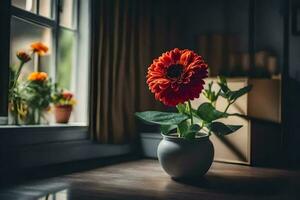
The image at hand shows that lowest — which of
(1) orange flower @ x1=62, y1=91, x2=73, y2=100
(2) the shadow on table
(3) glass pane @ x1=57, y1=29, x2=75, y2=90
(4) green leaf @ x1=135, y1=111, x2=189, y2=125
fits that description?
(2) the shadow on table

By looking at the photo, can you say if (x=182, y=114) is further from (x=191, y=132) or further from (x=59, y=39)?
(x=59, y=39)

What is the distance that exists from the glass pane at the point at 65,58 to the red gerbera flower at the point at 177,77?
3.56ft

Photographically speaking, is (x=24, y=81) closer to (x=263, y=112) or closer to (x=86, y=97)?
(x=86, y=97)

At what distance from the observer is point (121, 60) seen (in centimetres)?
218

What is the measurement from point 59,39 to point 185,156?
4.08ft

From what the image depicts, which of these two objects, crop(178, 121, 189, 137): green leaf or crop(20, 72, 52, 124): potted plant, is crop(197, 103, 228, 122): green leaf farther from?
crop(20, 72, 52, 124): potted plant

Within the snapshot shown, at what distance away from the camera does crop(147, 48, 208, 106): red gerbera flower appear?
1.13 metres

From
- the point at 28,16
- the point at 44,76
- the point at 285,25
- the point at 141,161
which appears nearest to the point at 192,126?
the point at 141,161

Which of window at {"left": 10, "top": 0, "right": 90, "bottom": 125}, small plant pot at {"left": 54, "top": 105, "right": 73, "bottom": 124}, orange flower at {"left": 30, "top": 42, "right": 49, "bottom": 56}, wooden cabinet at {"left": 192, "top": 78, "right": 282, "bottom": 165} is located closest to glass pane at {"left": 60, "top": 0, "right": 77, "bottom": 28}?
window at {"left": 10, "top": 0, "right": 90, "bottom": 125}

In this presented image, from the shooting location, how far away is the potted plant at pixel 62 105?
2014mm

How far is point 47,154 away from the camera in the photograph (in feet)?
5.72

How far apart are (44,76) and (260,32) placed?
1.46 meters

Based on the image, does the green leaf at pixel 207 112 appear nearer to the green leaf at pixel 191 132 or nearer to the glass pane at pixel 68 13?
the green leaf at pixel 191 132

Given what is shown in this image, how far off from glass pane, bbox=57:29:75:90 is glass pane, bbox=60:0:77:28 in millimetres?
56
